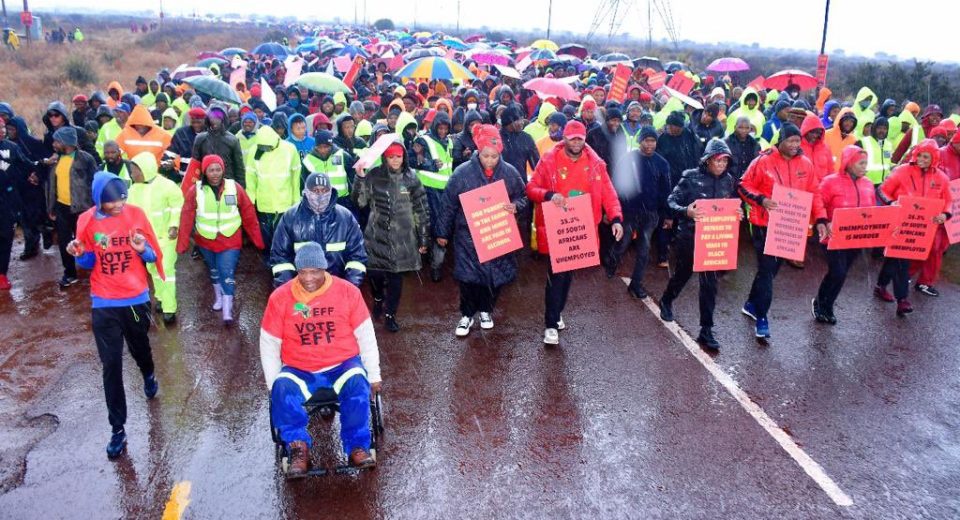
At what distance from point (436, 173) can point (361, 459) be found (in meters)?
4.94

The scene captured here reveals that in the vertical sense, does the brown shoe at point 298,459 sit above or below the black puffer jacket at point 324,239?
below

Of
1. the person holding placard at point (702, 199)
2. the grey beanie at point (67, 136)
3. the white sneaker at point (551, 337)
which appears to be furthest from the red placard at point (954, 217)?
the grey beanie at point (67, 136)

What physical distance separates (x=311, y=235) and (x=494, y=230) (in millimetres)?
1747

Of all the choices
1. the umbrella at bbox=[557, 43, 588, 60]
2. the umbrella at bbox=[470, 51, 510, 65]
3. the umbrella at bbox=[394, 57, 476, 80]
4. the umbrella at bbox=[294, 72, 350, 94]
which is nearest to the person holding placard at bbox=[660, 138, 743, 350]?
the umbrella at bbox=[294, 72, 350, 94]

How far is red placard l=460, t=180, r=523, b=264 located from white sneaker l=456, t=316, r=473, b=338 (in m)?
0.85

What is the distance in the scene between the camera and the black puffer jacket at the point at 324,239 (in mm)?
5488

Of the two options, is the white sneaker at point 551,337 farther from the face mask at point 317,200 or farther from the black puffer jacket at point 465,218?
the face mask at point 317,200

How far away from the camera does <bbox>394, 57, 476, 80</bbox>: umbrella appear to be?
597 inches

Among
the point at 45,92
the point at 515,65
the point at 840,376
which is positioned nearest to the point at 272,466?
the point at 840,376

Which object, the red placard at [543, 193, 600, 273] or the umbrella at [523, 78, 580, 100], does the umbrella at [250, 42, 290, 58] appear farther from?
the red placard at [543, 193, 600, 273]

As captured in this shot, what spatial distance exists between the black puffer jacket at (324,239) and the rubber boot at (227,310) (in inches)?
71.7

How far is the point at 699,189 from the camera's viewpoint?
6605mm

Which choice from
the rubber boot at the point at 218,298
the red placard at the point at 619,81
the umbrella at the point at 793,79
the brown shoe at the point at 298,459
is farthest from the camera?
the umbrella at the point at 793,79

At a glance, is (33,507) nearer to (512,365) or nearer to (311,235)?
(311,235)
